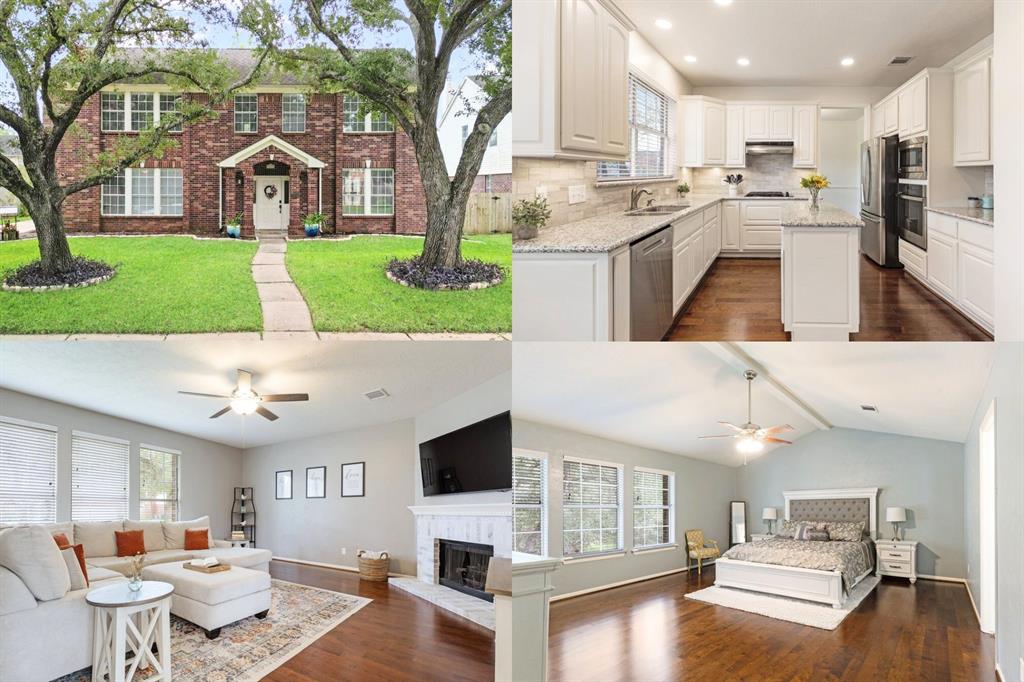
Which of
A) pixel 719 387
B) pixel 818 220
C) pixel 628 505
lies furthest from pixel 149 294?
pixel 818 220

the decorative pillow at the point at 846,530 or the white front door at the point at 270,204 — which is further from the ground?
the white front door at the point at 270,204

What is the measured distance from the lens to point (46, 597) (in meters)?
2.92

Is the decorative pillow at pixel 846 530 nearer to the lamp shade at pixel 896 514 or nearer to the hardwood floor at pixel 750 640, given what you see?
the lamp shade at pixel 896 514

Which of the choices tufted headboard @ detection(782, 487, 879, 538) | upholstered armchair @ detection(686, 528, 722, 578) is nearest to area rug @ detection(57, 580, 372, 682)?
upholstered armchair @ detection(686, 528, 722, 578)

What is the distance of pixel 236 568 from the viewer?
10.4 ft

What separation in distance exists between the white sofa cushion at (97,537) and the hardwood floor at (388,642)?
2.14ft

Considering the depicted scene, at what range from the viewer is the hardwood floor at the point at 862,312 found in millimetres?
4422

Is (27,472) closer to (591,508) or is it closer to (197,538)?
(197,538)

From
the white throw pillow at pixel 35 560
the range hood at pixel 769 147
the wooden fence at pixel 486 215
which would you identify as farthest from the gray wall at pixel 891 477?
the range hood at pixel 769 147

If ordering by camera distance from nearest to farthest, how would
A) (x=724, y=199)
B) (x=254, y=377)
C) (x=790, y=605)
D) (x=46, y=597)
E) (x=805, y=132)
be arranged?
1. (x=46, y=597)
2. (x=254, y=377)
3. (x=790, y=605)
4. (x=724, y=199)
5. (x=805, y=132)

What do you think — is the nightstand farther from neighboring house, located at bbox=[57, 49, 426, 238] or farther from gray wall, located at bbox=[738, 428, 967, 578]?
neighboring house, located at bbox=[57, 49, 426, 238]

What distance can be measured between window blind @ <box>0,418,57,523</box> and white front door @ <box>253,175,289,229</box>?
1.44 m

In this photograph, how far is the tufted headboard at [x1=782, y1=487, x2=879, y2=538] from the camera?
4758 mm

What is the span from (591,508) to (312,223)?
81.1 inches
